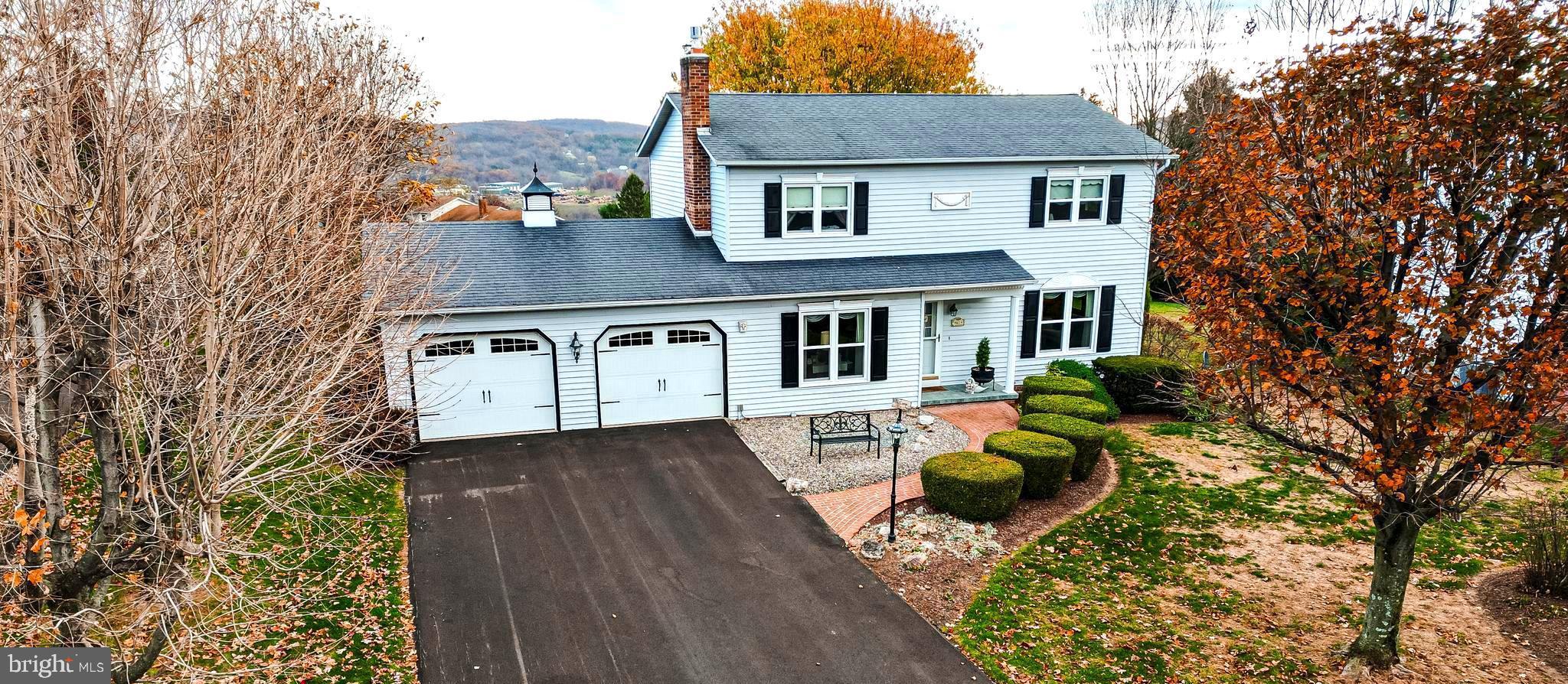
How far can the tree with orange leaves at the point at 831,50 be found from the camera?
36.7 m

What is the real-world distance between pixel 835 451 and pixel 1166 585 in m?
6.38

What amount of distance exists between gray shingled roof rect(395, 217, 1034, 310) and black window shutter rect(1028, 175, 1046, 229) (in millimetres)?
1116

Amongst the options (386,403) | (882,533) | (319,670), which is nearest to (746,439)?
(882,533)

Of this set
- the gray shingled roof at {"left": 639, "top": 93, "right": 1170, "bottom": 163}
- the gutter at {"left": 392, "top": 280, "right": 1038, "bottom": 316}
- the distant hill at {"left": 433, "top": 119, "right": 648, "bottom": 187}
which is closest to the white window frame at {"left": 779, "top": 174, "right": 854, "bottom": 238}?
the gray shingled roof at {"left": 639, "top": 93, "right": 1170, "bottom": 163}

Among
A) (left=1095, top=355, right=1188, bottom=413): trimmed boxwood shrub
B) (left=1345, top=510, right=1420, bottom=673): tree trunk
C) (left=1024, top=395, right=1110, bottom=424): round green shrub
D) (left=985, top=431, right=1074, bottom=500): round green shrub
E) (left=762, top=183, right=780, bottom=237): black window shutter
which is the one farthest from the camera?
(left=1095, top=355, right=1188, bottom=413): trimmed boxwood shrub

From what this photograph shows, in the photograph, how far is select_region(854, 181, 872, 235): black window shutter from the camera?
1781 centimetres

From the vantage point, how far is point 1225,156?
8172 millimetres

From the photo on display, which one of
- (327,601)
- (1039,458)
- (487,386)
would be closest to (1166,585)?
(1039,458)

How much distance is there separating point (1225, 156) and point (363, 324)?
8.58 metres

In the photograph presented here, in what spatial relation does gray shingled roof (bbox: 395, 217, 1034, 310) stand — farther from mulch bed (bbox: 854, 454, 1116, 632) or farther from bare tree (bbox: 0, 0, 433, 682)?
bare tree (bbox: 0, 0, 433, 682)

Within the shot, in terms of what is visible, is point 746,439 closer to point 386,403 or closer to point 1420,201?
point 386,403

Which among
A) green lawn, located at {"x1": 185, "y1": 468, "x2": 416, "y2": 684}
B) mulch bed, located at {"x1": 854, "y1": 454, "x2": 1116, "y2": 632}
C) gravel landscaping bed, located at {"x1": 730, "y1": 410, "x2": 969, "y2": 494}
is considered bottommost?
mulch bed, located at {"x1": 854, "y1": 454, "x2": 1116, "y2": 632}

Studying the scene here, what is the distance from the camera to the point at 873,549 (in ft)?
36.9

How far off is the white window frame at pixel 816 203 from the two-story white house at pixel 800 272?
0.15ft
